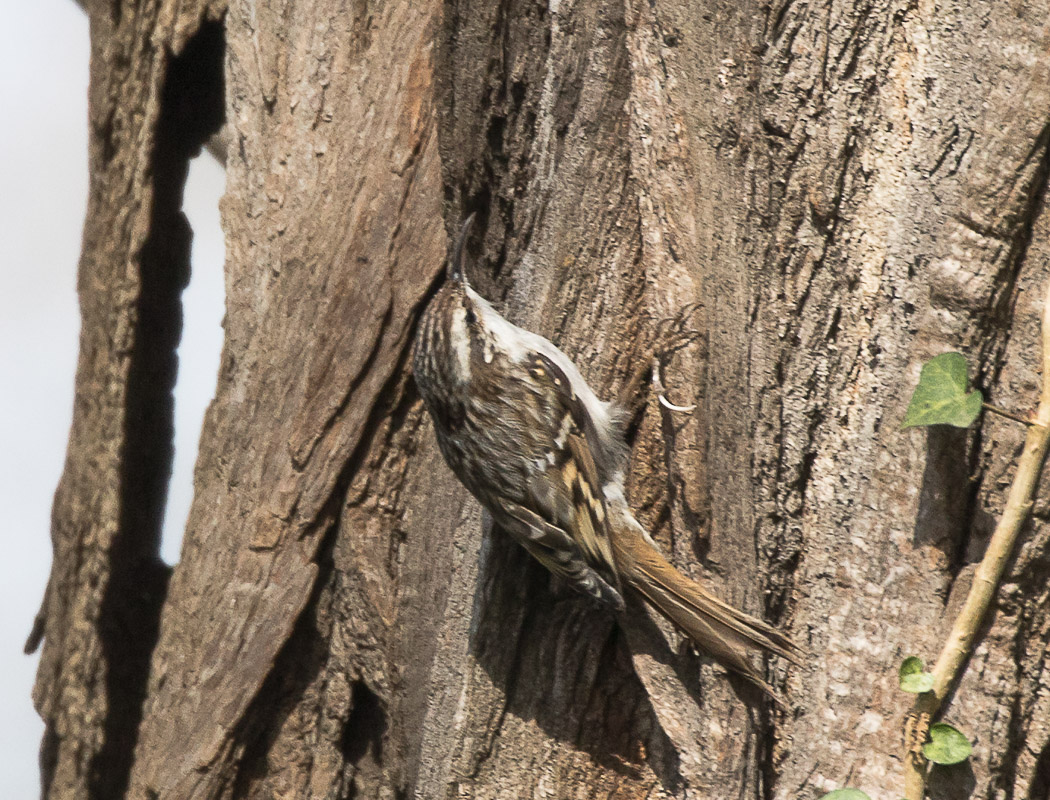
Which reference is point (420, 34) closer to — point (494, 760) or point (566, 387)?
point (566, 387)

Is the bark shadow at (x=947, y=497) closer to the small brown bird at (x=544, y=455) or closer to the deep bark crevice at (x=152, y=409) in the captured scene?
the small brown bird at (x=544, y=455)

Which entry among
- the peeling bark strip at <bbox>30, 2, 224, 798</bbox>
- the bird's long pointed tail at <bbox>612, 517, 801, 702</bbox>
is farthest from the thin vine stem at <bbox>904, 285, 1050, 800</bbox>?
the peeling bark strip at <bbox>30, 2, 224, 798</bbox>

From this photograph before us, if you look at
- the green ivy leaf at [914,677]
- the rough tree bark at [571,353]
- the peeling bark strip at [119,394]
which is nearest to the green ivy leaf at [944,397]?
the rough tree bark at [571,353]

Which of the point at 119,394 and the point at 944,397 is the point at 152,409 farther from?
the point at 944,397

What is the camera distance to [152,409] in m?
2.37

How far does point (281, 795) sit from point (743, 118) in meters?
1.59

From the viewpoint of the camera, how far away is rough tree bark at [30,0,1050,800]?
1127mm

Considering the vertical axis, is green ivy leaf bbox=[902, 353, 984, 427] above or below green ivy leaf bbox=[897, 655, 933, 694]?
above

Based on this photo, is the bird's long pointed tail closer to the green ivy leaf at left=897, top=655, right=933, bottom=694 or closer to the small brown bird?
the small brown bird

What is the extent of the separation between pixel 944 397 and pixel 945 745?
0.41 m

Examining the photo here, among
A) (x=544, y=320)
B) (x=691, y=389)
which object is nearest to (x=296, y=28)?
(x=544, y=320)

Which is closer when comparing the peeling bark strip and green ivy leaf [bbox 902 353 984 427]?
green ivy leaf [bbox 902 353 984 427]

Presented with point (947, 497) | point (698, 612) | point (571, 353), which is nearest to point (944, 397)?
point (947, 497)

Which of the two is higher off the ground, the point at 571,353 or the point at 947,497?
the point at 571,353
